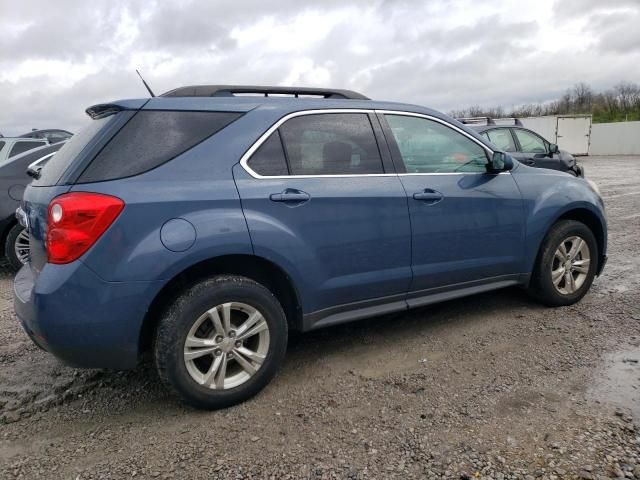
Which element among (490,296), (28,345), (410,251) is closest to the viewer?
(410,251)

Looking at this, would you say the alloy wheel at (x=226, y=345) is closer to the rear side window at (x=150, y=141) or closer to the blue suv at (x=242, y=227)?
the blue suv at (x=242, y=227)

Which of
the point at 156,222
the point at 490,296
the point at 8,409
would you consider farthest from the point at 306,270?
the point at 490,296

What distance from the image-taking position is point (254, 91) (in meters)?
3.27

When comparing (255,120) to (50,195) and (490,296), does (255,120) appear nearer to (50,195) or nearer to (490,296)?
(50,195)

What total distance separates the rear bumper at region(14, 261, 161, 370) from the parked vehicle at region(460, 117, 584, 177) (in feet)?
28.5

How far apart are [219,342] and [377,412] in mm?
952

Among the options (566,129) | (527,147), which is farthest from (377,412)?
(566,129)

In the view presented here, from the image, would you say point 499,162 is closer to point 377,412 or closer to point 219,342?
point 377,412

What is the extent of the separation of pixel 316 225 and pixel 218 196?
611 millimetres

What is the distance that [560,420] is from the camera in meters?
2.64

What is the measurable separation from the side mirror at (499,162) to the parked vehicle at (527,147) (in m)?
6.36

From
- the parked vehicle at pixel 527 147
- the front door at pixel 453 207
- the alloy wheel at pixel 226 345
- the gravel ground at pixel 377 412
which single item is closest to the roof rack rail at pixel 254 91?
the front door at pixel 453 207

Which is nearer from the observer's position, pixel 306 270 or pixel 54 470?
pixel 54 470

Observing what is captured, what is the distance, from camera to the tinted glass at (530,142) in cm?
1024
